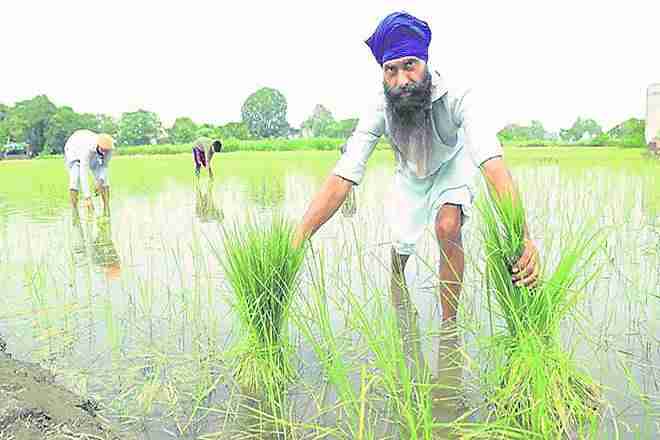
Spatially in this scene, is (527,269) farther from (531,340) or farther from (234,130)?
(234,130)

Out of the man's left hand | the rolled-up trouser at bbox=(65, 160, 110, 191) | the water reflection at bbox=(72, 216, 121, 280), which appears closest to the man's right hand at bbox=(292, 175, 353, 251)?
the man's left hand

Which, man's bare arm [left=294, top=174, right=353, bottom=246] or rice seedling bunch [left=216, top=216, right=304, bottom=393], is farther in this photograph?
man's bare arm [left=294, top=174, right=353, bottom=246]

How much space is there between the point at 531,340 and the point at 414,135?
1.30 metres

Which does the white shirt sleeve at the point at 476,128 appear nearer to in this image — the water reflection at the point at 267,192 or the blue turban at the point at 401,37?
the blue turban at the point at 401,37

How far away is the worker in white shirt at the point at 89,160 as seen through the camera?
6531mm

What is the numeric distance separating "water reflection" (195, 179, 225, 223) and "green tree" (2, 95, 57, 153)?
36652 mm

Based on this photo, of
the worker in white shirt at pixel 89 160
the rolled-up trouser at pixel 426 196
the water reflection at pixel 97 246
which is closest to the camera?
the rolled-up trouser at pixel 426 196

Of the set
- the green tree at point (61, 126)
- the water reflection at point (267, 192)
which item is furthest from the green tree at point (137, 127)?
the water reflection at point (267, 192)

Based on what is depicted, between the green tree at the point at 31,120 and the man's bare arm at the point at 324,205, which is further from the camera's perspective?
the green tree at the point at 31,120

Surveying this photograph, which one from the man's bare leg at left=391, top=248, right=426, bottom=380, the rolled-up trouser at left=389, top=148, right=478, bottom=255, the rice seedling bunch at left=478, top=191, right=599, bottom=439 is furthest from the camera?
the rolled-up trouser at left=389, top=148, right=478, bottom=255

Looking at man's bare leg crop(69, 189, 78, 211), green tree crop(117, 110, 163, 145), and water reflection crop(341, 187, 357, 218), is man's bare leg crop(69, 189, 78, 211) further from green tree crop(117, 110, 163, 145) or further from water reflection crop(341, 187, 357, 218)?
green tree crop(117, 110, 163, 145)

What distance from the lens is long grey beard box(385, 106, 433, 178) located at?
2.65 meters

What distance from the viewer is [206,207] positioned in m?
7.20

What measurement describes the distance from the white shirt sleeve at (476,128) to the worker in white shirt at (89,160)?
4818 millimetres
